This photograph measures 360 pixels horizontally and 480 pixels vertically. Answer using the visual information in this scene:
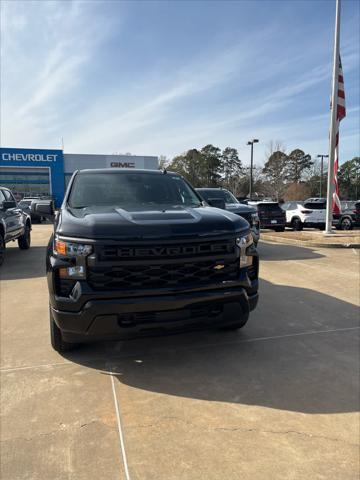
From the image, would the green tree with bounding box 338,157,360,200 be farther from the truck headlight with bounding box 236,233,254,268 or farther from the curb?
the truck headlight with bounding box 236,233,254,268

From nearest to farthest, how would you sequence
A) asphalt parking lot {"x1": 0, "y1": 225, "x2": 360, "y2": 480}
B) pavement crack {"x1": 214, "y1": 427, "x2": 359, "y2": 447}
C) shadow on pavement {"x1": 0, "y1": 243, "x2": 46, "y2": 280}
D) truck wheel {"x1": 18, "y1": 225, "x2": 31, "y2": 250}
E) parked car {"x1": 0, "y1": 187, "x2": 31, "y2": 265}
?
1. asphalt parking lot {"x1": 0, "y1": 225, "x2": 360, "y2": 480}
2. pavement crack {"x1": 214, "y1": 427, "x2": 359, "y2": 447}
3. shadow on pavement {"x1": 0, "y1": 243, "x2": 46, "y2": 280}
4. parked car {"x1": 0, "y1": 187, "x2": 31, "y2": 265}
5. truck wheel {"x1": 18, "y1": 225, "x2": 31, "y2": 250}

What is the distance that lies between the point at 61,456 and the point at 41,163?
42168 millimetres

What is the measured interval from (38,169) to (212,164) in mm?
42753

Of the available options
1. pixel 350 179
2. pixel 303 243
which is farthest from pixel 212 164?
pixel 303 243

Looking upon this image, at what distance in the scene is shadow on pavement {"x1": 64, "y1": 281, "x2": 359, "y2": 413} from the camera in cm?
278

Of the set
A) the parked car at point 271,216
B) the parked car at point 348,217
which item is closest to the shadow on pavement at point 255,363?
the parked car at point 271,216

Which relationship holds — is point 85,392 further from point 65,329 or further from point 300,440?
point 300,440

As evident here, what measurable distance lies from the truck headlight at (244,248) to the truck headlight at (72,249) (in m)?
1.28

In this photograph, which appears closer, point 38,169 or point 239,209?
point 239,209

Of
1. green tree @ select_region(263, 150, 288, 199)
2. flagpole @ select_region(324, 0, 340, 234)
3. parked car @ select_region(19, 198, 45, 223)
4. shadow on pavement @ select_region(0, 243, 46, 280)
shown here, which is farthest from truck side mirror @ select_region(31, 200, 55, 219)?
green tree @ select_region(263, 150, 288, 199)

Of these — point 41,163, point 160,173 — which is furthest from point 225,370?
point 41,163

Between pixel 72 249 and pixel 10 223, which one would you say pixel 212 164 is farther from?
pixel 72 249

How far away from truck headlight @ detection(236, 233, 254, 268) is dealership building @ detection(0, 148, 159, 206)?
38.0 metres

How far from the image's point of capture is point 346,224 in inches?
675
